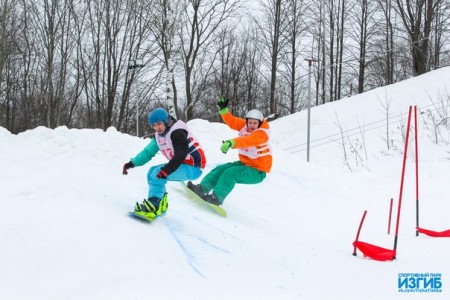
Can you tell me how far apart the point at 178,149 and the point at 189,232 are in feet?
2.63

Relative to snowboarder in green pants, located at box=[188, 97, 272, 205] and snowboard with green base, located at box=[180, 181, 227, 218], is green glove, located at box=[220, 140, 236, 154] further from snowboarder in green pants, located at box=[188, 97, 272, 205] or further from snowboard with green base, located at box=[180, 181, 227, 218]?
snowboard with green base, located at box=[180, 181, 227, 218]

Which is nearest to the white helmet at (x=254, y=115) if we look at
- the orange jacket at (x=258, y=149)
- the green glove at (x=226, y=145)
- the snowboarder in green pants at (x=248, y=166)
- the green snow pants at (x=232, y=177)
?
the snowboarder in green pants at (x=248, y=166)

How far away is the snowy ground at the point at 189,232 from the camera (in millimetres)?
2992

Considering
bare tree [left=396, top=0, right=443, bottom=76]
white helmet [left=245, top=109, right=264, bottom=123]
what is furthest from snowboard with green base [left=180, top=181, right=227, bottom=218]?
bare tree [left=396, top=0, right=443, bottom=76]

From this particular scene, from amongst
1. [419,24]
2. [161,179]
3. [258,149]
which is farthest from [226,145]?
[419,24]

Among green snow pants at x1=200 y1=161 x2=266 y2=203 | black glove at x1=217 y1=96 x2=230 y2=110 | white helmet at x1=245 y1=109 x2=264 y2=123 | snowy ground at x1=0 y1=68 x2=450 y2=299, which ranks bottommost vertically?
snowy ground at x1=0 y1=68 x2=450 y2=299

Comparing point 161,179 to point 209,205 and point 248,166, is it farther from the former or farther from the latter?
point 248,166

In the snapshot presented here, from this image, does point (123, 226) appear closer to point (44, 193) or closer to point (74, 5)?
→ point (44, 193)

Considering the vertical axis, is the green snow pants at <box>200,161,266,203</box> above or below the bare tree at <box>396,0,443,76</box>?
below

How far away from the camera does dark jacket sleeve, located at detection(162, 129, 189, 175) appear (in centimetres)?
406

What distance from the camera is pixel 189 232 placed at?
403cm

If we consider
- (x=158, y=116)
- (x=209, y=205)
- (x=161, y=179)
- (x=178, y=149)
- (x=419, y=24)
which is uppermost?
(x=419, y=24)

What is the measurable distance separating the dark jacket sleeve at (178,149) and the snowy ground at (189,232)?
1.79ft

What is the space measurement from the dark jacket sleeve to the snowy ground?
546mm
